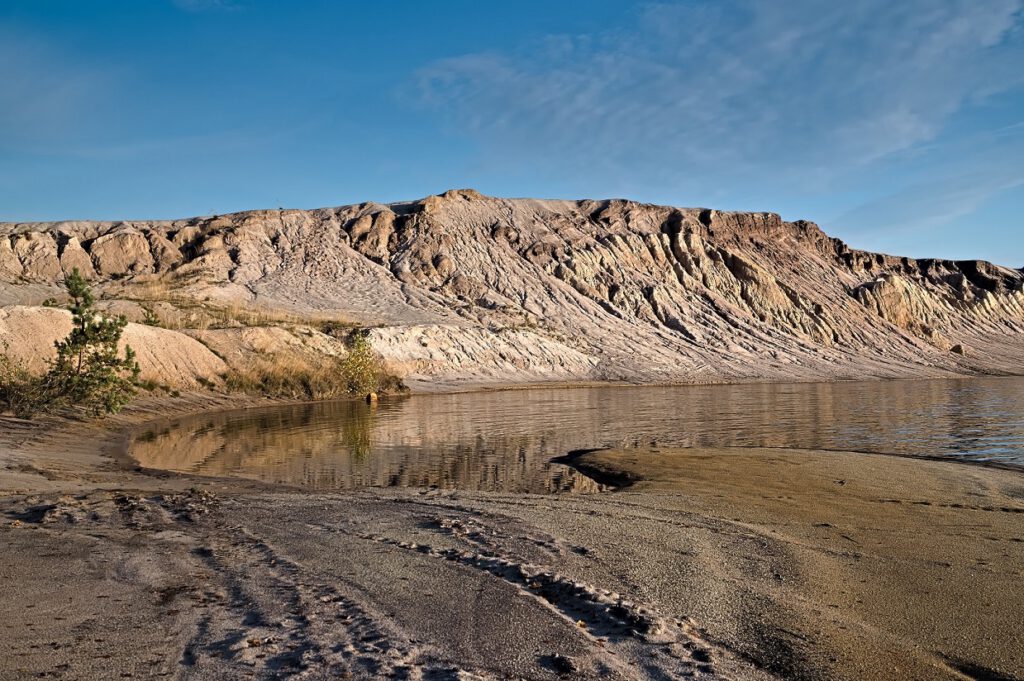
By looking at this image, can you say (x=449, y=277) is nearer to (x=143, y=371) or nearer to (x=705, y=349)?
(x=705, y=349)

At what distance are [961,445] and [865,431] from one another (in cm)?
347

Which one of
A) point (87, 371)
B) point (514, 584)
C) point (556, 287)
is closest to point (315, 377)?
point (87, 371)

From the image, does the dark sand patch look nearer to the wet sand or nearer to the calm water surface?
the wet sand

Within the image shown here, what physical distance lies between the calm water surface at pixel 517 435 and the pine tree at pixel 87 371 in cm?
190

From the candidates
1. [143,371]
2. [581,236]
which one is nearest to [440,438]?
[143,371]

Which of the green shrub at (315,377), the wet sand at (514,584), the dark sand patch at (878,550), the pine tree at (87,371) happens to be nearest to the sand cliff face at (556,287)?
the green shrub at (315,377)

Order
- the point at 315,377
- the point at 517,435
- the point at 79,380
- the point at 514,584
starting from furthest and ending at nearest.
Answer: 1. the point at 315,377
2. the point at 79,380
3. the point at 517,435
4. the point at 514,584

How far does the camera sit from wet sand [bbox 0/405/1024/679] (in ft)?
14.9

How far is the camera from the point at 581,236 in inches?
2874

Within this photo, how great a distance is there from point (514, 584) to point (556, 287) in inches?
2363

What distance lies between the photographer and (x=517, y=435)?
19.6m

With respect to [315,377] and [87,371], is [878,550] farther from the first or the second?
[315,377]

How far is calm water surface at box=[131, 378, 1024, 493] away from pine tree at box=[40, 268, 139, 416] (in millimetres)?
1901

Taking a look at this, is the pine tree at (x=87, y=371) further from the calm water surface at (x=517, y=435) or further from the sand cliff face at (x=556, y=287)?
the sand cliff face at (x=556, y=287)
